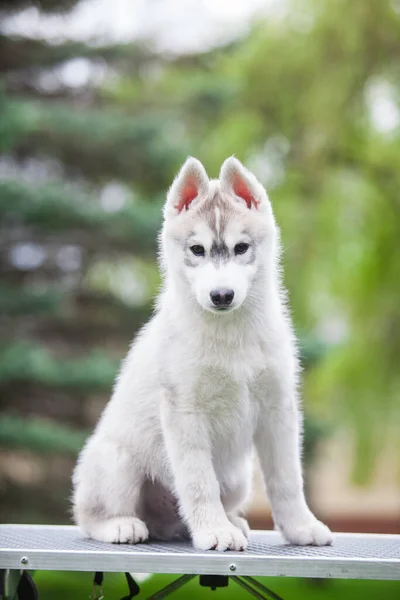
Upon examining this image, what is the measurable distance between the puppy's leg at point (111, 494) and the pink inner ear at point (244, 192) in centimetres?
104

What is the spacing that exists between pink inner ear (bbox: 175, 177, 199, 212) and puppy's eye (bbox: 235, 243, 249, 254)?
286 mm

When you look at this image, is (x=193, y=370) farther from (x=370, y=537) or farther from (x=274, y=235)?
(x=370, y=537)

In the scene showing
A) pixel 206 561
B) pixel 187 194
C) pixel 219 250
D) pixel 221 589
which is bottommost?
pixel 221 589

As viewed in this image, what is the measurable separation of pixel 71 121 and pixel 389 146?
497 centimetres

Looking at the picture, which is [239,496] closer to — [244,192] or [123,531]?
[123,531]

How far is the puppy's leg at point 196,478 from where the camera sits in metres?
3.07

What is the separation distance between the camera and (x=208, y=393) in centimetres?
318

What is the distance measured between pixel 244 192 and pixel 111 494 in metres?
1.23

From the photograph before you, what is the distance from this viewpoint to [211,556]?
2.79 metres

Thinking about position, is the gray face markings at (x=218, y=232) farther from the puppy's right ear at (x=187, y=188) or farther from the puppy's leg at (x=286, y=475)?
the puppy's leg at (x=286, y=475)

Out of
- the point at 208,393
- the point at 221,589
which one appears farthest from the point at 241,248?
the point at 221,589

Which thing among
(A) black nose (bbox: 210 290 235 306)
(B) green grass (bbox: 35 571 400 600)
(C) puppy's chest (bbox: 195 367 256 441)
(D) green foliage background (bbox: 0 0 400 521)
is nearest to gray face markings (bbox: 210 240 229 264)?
(A) black nose (bbox: 210 290 235 306)

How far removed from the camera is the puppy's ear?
3248 millimetres

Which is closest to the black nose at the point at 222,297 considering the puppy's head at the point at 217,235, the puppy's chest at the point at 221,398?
the puppy's head at the point at 217,235
